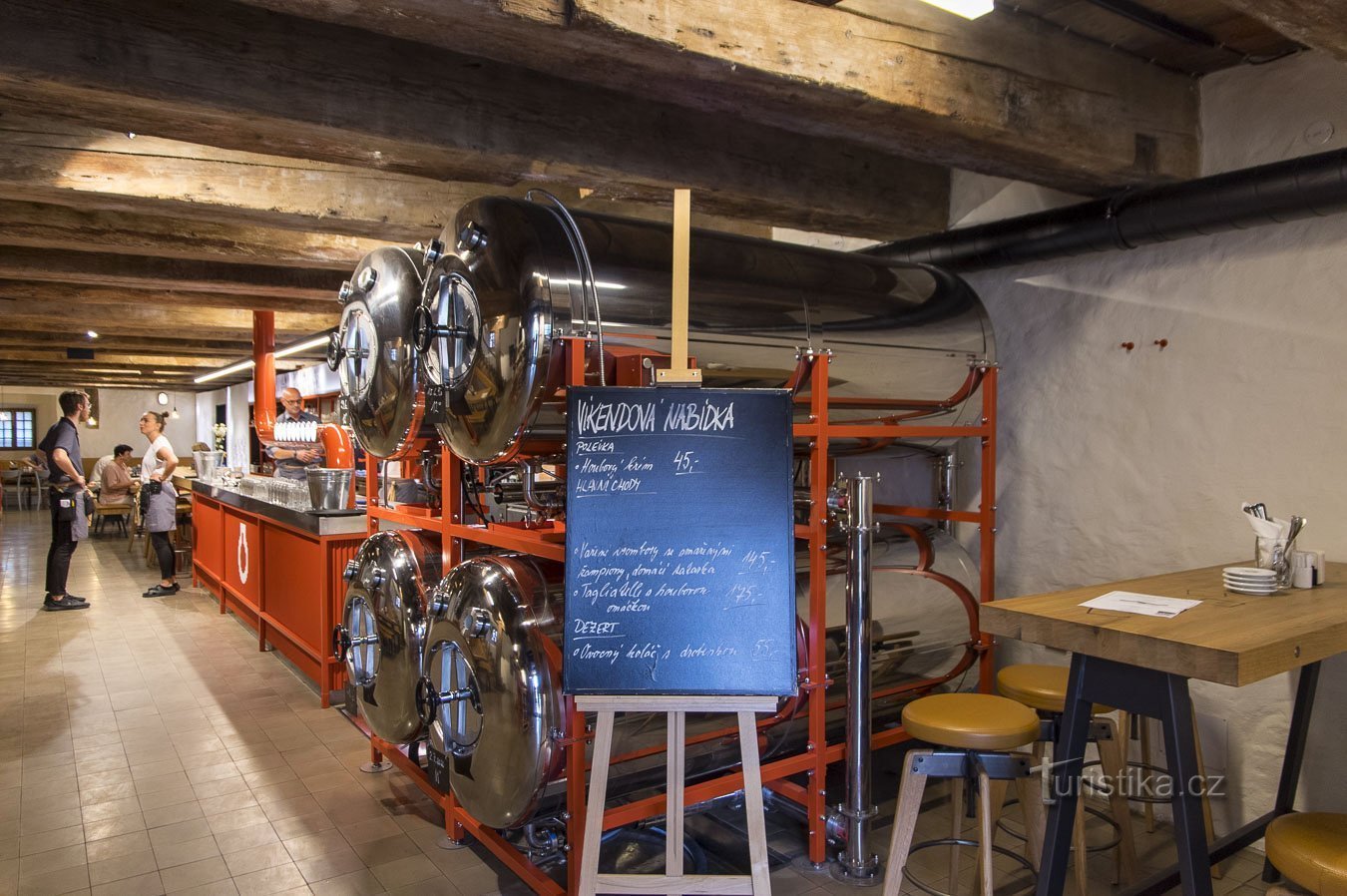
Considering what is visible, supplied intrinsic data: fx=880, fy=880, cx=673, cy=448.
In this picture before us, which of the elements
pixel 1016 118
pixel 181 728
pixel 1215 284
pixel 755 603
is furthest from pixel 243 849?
pixel 1215 284

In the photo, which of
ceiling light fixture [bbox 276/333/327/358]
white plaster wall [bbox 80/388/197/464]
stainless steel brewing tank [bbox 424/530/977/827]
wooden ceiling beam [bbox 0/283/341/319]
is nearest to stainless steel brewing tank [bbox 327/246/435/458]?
stainless steel brewing tank [bbox 424/530/977/827]

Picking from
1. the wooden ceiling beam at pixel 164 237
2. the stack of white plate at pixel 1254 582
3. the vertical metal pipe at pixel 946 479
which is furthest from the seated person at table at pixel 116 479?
the stack of white plate at pixel 1254 582

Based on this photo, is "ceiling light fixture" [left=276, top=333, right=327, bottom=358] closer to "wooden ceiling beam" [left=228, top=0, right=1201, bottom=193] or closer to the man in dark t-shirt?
the man in dark t-shirt

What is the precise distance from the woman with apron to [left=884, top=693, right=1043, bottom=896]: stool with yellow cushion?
7.76 meters

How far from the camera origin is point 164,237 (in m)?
4.91

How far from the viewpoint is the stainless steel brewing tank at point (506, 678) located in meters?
2.74

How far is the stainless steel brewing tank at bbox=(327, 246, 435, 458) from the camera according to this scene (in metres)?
3.25

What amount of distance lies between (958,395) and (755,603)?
78.0 inches

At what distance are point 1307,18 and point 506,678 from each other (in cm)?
282

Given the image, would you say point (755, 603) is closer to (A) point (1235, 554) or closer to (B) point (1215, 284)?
(A) point (1235, 554)

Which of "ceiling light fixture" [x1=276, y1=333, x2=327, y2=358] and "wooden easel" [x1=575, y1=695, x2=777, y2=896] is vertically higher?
"ceiling light fixture" [x1=276, y1=333, x2=327, y2=358]

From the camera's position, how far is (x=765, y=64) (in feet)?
8.39

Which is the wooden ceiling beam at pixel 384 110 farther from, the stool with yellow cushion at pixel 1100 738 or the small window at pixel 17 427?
the small window at pixel 17 427

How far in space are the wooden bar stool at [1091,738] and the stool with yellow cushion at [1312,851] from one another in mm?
535
